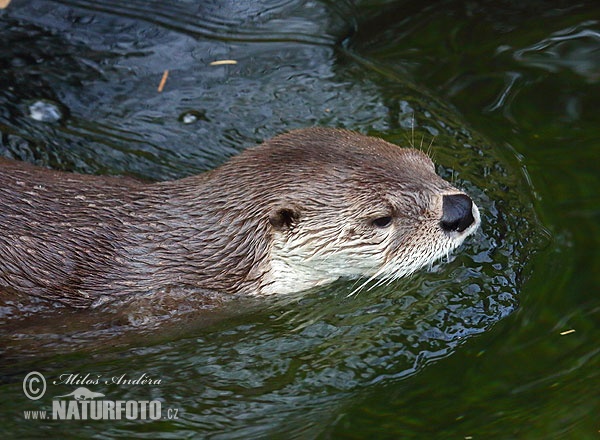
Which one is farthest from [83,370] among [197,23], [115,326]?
[197,23]

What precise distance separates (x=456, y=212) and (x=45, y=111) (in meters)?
2.57

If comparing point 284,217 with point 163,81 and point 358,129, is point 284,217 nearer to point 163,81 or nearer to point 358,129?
point 358,129

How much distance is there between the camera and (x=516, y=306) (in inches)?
148

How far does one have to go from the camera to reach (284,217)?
349cm

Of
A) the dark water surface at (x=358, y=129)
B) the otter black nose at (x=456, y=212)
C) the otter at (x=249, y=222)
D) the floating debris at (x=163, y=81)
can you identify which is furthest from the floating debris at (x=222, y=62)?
the otter black nose at (x=456, y=212)

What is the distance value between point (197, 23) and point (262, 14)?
45 cm

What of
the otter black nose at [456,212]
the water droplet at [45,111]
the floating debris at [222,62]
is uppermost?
the floating debris at [222,62]

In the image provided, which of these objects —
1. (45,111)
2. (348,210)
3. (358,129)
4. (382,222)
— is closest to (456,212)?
(382,222)

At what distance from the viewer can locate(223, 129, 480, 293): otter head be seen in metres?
3.47

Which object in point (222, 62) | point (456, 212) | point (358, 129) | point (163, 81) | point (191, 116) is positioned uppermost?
point (222, 62)

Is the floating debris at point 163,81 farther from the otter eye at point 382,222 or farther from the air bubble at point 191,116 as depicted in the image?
the otter eye at point 382,222

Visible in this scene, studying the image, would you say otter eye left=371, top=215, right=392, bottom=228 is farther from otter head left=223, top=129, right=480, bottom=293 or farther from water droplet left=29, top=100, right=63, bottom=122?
water droplet left=29, top=100, right=63, bottom=122

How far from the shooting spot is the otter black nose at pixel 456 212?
3555 mm

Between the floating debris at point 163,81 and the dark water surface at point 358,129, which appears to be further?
the floating debris at point 163,81
